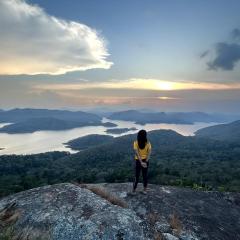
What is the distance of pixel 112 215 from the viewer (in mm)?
16812

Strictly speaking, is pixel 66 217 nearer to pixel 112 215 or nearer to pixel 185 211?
pixel 112 215

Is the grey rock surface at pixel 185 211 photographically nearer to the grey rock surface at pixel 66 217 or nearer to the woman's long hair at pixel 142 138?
the grey rock surface at pixel 66 217

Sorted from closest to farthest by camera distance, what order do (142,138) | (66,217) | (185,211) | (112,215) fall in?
(66,217) < (112,215) < (185,211) < (142,138)

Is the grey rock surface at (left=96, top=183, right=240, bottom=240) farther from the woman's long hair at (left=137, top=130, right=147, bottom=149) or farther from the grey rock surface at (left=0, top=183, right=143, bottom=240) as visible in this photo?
the woman's long hair at (left=137, top=130, right=147, bottom=149)

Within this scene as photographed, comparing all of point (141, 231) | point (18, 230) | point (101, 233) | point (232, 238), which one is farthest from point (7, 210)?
point (232, 238)

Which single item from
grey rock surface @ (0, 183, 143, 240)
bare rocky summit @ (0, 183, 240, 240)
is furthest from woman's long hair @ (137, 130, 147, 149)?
grey rock surface @ (0, 183, 143, 240)

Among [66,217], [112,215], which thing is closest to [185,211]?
[112,215]

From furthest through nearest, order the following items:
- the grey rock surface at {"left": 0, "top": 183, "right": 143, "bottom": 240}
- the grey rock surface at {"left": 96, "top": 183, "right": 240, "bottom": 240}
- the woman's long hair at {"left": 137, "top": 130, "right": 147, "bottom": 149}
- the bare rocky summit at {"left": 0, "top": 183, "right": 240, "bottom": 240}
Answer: the woman's long hair at {"left": 137, "top": 130, "right": 147, "bottom": 149}, the grey rock surface at {"left": 96, "top": 183, "right": 240, "bottom": 240}, the bare rocky summit at {"left": 0, "top": 183, "right": 240, "bottom": 240}, the grey rock surface at {"left": 0, "top": 183, "right": 143, "bottom": 240}

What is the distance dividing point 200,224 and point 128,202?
4.34 m

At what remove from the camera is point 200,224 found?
59.1 ft

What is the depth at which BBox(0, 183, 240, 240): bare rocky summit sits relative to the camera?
15.8 m

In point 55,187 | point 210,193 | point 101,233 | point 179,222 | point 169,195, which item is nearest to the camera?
point 101,233

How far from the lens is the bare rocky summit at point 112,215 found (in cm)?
1581

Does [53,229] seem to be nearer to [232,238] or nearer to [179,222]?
[179,222]
